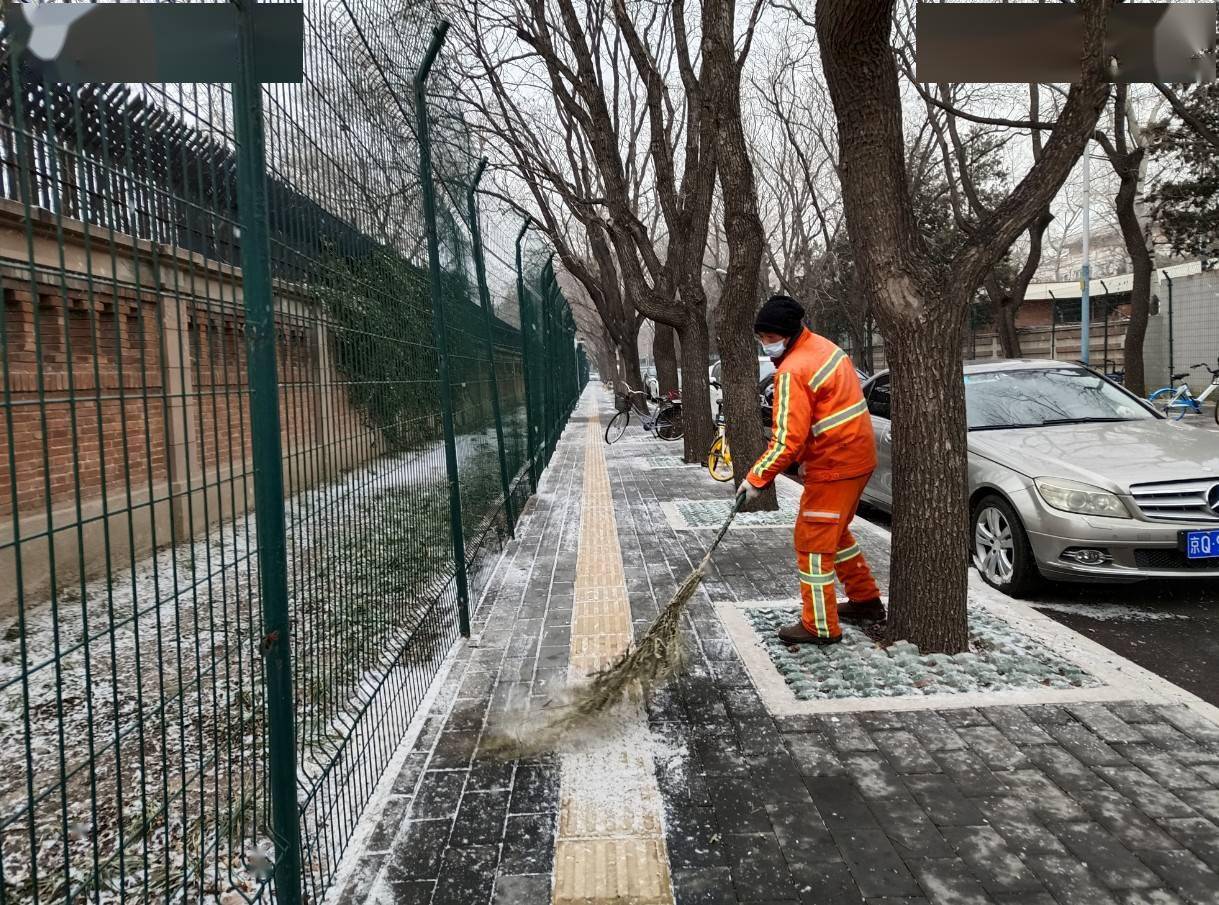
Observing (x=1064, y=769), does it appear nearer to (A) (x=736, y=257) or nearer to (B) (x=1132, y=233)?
(A) (x=736, y=257)

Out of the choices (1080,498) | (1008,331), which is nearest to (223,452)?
(1080,498)

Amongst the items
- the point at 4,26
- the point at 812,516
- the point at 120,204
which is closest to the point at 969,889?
the point at 812,516

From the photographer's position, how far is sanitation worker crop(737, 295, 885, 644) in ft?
12.8

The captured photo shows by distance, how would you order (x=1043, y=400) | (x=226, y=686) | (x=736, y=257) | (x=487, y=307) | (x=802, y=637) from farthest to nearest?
(x=736, y=257) < (x=487, y=307) < (x=1043, y=400) < (x=802, y=637) < (x=226, y=686)

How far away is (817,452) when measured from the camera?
4000 millimetres

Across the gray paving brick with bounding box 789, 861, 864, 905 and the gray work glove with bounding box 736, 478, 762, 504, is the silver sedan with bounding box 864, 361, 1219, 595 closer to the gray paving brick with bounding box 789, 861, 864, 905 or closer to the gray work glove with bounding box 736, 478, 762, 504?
the gray work glove with bounding box 736, 478, 762, 504

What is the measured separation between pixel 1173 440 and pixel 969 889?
13.6 feet

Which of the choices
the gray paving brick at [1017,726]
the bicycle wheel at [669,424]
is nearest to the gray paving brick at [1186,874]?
the gray paving brick at [1017,726]

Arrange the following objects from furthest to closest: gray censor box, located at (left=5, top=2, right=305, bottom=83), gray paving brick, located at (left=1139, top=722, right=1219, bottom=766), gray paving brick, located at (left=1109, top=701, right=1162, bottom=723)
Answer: gray paving brick, located at (left=1109, top=701, right=1162, bottom=723)
gray paving brick, located at (left=1139, top=722, right=1219, bottom=766)
gray censor box, located at (left=5, top=2, right=305, bottom=83)

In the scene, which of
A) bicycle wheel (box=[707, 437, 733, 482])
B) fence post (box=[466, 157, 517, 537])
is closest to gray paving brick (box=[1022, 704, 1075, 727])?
fence post (box=[466, 157, 517, 537])

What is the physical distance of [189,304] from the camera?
176 cm

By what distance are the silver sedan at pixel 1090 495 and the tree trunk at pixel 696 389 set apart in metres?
5.45

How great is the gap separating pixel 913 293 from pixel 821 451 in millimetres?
875

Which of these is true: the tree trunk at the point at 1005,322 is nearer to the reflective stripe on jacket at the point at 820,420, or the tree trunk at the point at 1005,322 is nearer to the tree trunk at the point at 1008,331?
the tree trunk at the point at 1008,331
